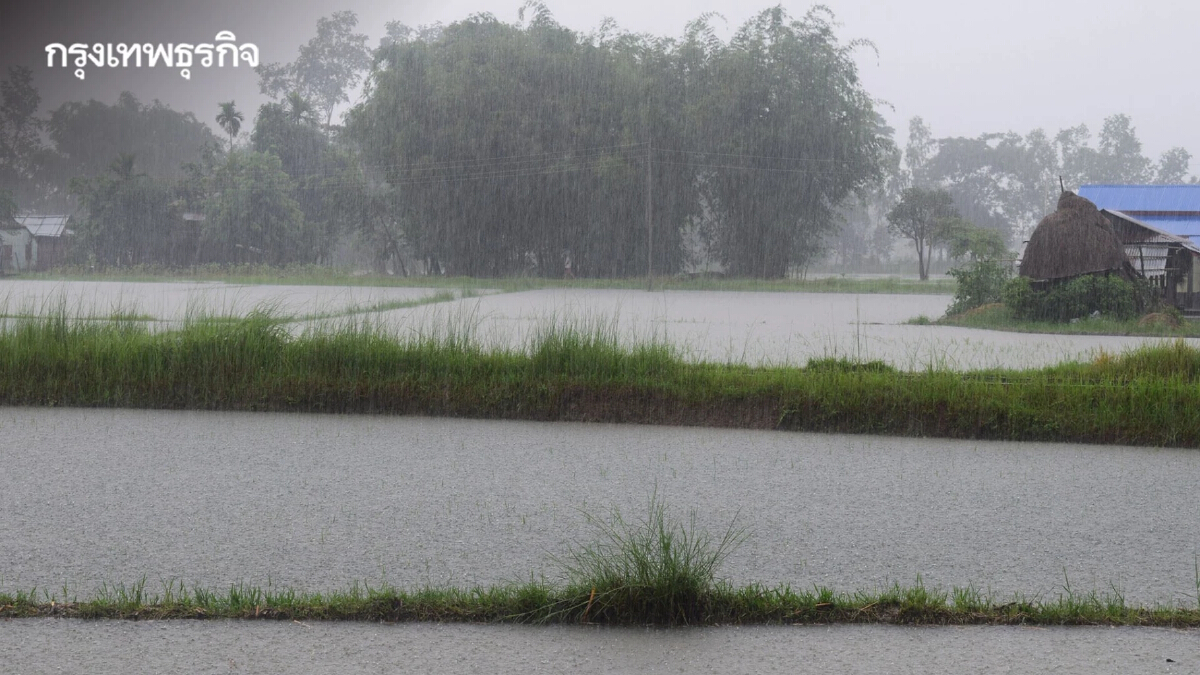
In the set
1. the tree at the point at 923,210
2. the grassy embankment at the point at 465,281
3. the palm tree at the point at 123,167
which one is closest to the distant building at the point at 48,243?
the grassy embankment at the point at 465,281

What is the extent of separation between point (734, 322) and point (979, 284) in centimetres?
446

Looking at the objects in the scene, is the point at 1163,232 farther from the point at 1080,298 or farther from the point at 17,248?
the point at 17,248

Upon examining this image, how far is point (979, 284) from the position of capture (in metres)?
18.4

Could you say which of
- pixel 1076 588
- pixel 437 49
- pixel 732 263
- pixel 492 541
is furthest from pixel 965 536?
pixel 437 49

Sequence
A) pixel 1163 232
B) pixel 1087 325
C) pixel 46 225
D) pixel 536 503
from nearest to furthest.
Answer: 1. pixel 536 503
2. pixel 1087 325
3. pixel 1163 232
4. pixel 46 225

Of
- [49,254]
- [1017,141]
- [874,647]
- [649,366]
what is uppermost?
[1017,141]

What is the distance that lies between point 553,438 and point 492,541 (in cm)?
257

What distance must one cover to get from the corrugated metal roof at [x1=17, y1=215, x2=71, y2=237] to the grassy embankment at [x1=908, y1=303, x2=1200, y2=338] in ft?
121

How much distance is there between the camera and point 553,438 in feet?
22.2

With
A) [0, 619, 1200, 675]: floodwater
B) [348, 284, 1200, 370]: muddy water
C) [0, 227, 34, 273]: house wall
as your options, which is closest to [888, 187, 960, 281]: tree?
[348, 284, 1200, 370]: muddy water

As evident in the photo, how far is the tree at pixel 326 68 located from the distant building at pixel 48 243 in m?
16.9

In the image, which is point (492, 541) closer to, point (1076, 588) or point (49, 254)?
point (1076, 588)

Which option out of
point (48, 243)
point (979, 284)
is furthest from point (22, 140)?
point (979, 284)

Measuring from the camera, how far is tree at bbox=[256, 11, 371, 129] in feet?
187
